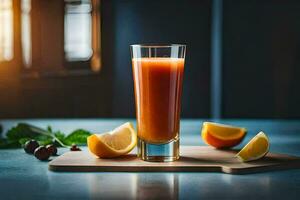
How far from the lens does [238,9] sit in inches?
191

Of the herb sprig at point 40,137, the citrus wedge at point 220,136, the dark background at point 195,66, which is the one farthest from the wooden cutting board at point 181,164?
the dark background at point 195,66

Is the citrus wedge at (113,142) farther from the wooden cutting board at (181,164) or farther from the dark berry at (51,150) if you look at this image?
the dark berry at (51,150)

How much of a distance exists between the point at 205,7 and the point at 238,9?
0.32 m

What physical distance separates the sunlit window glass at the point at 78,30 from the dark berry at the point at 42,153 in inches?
156

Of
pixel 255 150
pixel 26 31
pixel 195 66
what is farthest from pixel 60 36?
pixel 255 150

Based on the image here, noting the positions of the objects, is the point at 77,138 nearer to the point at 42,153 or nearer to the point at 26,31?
the point at 42,153

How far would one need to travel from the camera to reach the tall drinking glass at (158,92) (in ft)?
4.28

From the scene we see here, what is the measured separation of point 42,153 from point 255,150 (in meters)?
0.48

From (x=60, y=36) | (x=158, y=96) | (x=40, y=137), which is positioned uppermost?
(x=60, y=36)

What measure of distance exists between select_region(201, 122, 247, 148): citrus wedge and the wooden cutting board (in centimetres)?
15

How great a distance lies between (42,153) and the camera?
1380 mm

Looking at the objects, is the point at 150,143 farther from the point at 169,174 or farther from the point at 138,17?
the point at 138,17

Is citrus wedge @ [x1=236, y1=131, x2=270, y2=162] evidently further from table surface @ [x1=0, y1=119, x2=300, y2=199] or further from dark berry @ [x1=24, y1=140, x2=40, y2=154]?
dark berry @ [x1=24, y1=140, x2=40, y2=154]

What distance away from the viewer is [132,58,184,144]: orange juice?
1.31 metres
